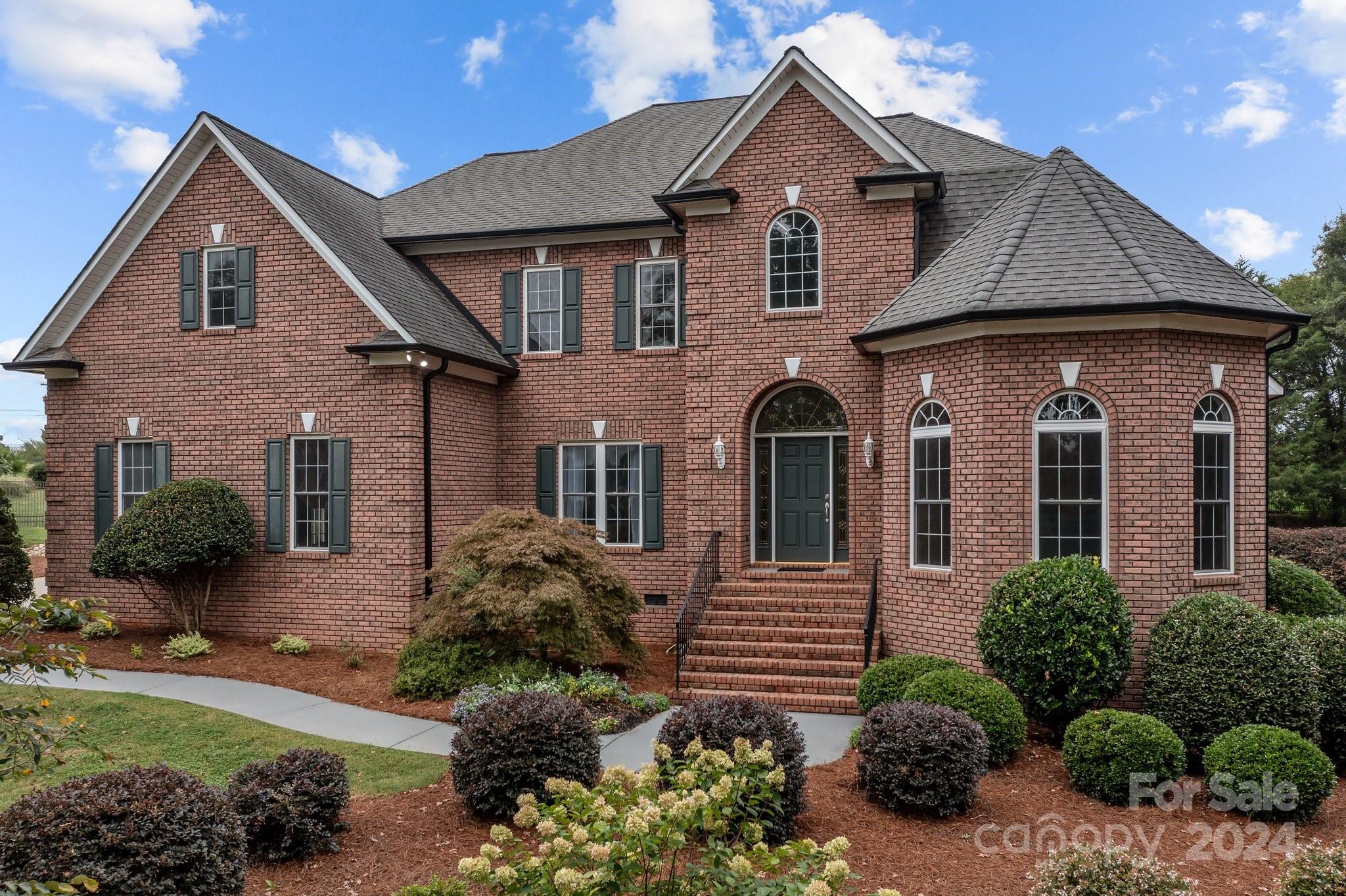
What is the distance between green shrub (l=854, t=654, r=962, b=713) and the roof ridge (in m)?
4.64

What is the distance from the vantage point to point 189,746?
8133 mm

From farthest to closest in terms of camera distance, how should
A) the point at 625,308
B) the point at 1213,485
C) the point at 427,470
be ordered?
1. the point at 625,308
2. the point at 427,470
3. the point at 1213,485

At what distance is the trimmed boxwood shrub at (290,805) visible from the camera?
5473 millimetres

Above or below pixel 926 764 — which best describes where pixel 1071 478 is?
above

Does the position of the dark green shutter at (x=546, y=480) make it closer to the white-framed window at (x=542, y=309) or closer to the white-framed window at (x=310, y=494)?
the white-framed window at (x=542, y=309)

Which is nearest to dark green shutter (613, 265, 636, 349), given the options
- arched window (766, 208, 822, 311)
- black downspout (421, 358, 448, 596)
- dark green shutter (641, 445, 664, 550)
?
dark green shutter (641, 445, 664, 550)

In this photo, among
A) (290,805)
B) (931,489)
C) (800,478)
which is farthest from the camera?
(800,478)

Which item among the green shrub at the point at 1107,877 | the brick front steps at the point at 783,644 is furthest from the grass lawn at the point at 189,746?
the green shrub at the point at 1107,877

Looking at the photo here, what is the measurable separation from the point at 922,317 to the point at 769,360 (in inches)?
99.9

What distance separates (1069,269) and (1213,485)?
119 inches

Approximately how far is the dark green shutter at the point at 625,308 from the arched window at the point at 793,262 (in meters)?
2.55

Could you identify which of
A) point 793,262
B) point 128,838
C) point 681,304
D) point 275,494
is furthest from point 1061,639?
point 275,494

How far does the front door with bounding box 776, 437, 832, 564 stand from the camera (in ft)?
40.2

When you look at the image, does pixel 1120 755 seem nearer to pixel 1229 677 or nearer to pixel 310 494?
pixel 1229 677
